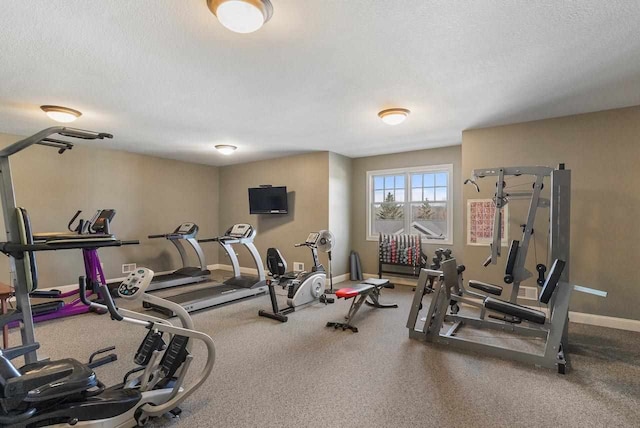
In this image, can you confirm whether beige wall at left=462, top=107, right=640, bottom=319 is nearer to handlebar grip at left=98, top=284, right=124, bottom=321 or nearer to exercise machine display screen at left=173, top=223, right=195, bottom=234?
handlebar grip at left=98, top=284, right=124, bottom=321

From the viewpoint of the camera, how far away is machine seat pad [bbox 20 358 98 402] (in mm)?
1545

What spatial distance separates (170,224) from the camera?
21.5 ft

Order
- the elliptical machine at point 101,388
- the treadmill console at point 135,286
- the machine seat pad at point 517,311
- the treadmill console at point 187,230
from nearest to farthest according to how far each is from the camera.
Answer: the elliptical machine at point 101,388, the treadmill console at point 135,286, the machine seat pad at point 517,311, the treadmill console at point 187,230

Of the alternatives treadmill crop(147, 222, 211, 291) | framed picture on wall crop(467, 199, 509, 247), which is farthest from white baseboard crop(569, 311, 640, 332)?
treadmill crop(147, 222, 211, 291)

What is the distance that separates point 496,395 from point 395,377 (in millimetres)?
694

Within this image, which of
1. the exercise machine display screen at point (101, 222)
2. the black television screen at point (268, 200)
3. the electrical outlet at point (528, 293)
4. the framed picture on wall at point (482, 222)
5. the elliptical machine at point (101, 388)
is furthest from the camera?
the black television screen at point (268, 200)

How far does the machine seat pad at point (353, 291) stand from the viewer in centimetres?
343

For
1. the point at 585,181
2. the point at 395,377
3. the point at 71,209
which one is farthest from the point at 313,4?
the point at 71,209

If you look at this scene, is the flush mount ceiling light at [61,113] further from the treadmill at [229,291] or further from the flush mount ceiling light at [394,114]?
the flush mount ceiling light at [394,114]

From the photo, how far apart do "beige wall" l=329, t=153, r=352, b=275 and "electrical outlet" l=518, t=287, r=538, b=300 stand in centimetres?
294

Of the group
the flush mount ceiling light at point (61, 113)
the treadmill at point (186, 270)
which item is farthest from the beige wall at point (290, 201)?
the flush mount ceiling light at point (61, 113)

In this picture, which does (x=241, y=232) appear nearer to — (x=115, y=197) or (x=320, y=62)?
(x=115, y=197)

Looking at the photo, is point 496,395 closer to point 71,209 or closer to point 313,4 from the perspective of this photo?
point 313,4

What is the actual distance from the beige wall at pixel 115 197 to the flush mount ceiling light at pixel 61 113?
1781mm
